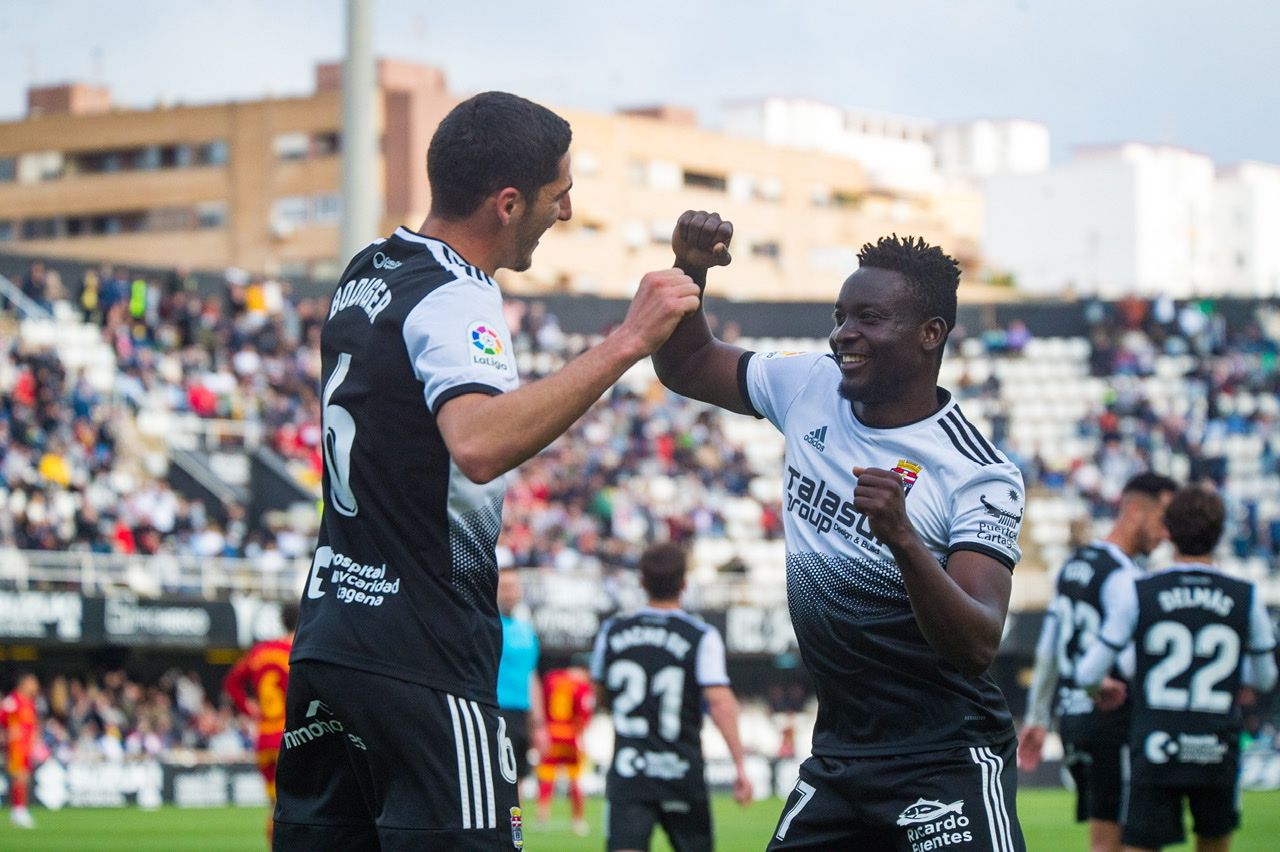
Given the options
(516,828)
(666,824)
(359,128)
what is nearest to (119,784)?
(359,128)

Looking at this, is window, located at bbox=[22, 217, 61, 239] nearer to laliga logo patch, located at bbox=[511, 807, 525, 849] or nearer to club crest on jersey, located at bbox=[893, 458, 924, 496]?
club crest on jersey, located at bbox=[893, 458, 924, 496]

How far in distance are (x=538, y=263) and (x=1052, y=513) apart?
3019 cm

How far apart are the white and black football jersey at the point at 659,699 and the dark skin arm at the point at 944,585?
507 cm

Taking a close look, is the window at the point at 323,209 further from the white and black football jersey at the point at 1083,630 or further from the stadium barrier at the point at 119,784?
the white and black football jersey at the point at 1083,630

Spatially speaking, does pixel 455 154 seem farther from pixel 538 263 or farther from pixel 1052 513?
pixel 538 263

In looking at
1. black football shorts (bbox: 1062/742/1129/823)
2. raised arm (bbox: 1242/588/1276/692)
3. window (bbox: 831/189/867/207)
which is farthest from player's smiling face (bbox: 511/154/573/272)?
window (bbox: 831/189/867/207)

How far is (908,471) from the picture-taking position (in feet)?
17.9

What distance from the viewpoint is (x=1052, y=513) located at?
36.8m

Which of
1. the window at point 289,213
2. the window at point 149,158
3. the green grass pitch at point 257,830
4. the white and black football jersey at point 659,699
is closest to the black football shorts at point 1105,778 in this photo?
the white and black football jersey at point 659,699

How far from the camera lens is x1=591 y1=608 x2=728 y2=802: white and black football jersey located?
398 inches

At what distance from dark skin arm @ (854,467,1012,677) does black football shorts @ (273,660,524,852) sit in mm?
1069

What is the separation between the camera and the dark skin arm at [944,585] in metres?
4.81

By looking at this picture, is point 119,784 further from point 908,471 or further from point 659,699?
point 908,471

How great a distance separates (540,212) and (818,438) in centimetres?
132
